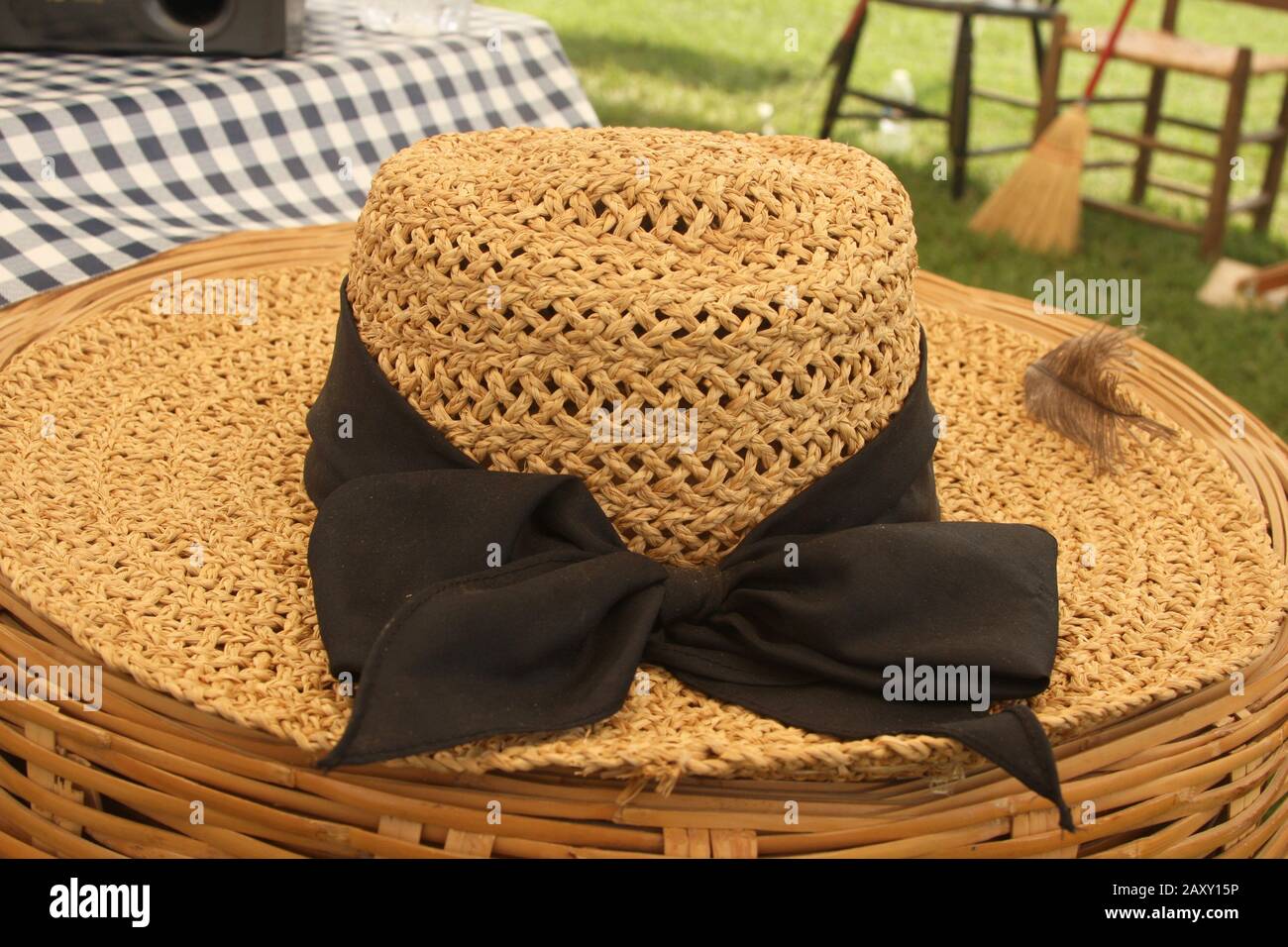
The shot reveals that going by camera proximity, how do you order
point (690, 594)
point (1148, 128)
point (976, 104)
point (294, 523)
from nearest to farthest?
point (690, 594) → point (294, 523) → point (1148, 128) → point (976, 104)

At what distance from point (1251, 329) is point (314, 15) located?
201 centimetres

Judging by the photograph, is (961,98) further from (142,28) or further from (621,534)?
(621,534)

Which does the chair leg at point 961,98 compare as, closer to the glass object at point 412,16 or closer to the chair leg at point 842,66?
the chair leg at point 842,66

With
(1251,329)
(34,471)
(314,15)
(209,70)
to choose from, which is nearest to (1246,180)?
(1251,329)

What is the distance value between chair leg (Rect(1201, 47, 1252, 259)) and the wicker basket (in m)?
2.45

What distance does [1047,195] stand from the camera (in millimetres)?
3088

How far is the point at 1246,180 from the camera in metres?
3.88

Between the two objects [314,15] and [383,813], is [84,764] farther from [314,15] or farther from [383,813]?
[314,15]

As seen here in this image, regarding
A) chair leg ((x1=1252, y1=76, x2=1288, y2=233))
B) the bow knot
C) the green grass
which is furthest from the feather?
chair leg ((x1=1252, y1=76, x2=1288, y2=233))

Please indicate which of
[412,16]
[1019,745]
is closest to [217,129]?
[412,16]

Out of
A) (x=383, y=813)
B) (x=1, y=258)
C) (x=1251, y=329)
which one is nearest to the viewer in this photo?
(x=383, y=813)

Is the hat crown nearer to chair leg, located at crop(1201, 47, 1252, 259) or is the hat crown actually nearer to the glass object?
the glass object

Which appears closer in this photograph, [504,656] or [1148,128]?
[504,656]

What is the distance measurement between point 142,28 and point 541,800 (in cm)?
154
